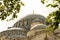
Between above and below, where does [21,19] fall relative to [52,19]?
below

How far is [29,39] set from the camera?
476 inches

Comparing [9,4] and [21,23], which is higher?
[9,4]

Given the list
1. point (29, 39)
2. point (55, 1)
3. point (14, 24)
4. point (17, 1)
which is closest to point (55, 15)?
point (55, 1)

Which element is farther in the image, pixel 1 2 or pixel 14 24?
pixel 14 24

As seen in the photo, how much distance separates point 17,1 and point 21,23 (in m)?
25.5

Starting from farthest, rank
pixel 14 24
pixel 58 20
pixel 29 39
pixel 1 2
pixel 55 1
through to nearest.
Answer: pixel 14 24 < pixel 29 39 < pixel 1 2 < pixel 55 1 < pixel 58 20

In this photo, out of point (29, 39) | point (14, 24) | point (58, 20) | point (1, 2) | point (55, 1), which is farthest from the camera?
point (14, 24)

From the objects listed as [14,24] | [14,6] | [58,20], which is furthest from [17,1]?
[14,24]

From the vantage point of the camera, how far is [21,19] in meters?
28.6

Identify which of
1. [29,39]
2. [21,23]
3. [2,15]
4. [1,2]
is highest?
[1,2]

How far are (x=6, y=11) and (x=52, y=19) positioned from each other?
0.85 meters

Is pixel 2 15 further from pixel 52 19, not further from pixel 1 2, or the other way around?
pixel 52 19

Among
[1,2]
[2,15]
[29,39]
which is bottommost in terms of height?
[29,39]

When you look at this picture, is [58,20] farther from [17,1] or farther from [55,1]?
[17,1]
